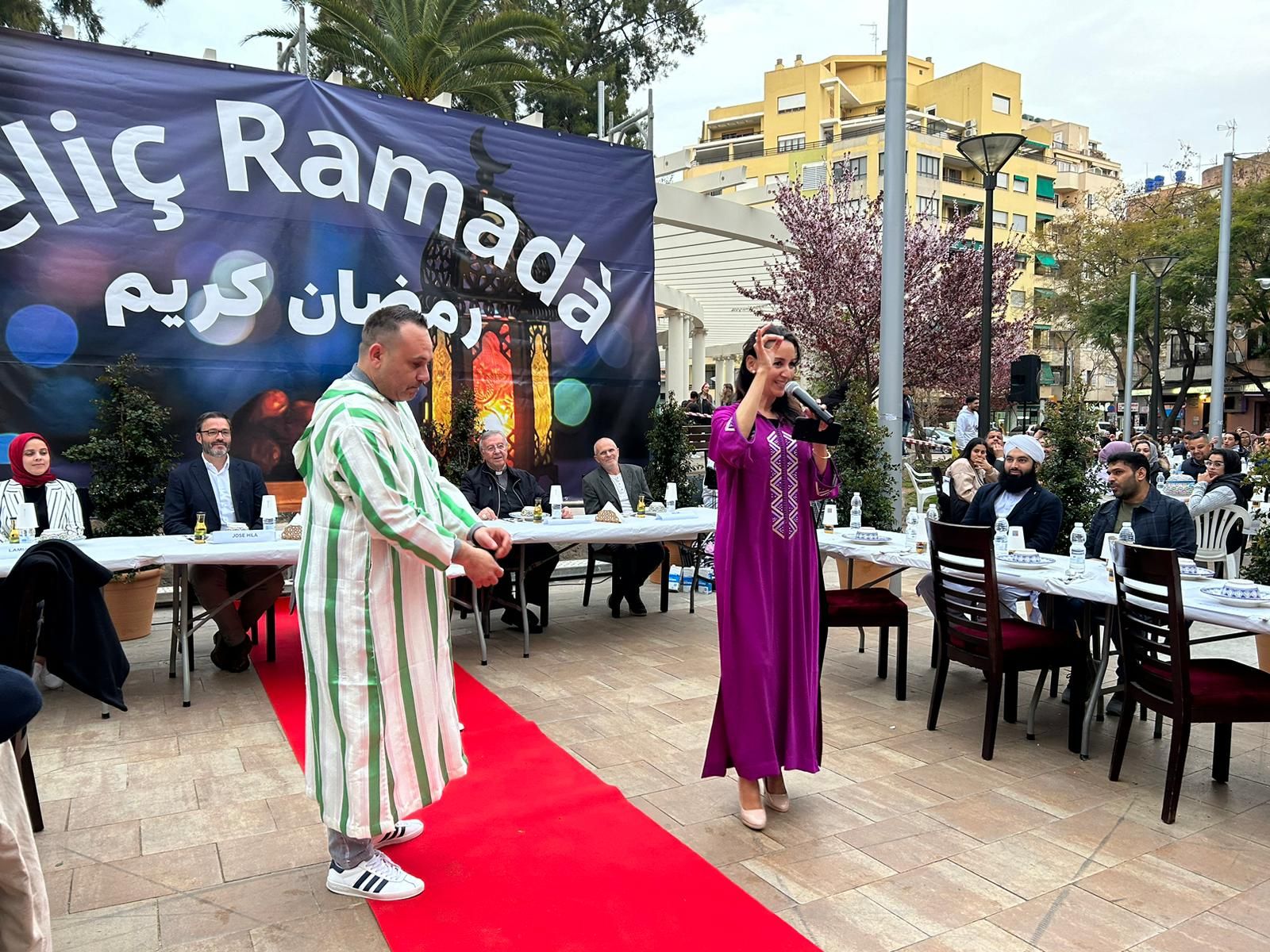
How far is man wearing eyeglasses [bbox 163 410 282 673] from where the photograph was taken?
A: 512cm

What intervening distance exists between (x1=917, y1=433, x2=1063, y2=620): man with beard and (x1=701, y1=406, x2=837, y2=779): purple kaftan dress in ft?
6.13

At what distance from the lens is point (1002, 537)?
4.75 metres

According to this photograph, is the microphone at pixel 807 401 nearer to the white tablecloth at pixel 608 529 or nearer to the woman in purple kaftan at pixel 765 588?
the woman in purple kaftan at pixel 765 588

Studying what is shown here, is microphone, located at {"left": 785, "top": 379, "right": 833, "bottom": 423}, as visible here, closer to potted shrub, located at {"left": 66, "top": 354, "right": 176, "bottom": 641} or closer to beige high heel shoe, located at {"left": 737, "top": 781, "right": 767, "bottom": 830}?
beige high heel shoe, located at {"left": 737, "top": 781, "right": 767, "bottom": 830}

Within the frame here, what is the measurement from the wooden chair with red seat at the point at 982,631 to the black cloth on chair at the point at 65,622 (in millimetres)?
3519

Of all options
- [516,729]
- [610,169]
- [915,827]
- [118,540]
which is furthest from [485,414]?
[915,827]

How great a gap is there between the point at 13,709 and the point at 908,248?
17.9 m

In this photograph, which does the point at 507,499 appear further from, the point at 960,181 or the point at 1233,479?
the point at 960,181

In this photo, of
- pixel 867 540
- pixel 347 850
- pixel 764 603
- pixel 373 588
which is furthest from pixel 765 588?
pixel 867 540

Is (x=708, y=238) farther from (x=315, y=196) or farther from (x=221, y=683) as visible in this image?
(x=221, y=683)

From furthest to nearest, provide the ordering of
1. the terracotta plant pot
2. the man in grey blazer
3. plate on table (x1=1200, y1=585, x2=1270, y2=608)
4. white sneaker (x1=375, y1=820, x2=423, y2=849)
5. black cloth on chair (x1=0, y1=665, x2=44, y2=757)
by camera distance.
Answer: the man in grey blazer, the terracotta plant pot, plate on table (x1=1200, y1=585, x2=1270, y2=608), white sneaker (x1=375, y1=820, x2=423, y2=849), black cloth on chair (x1=0, y1=665, x2=44, y2=757)

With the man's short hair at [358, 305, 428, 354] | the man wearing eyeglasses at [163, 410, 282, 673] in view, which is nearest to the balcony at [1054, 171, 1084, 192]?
the man wearing eyeglasses at [163, 410, 282, 673]

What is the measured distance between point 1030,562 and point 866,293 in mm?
13014

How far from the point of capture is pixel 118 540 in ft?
16.2
